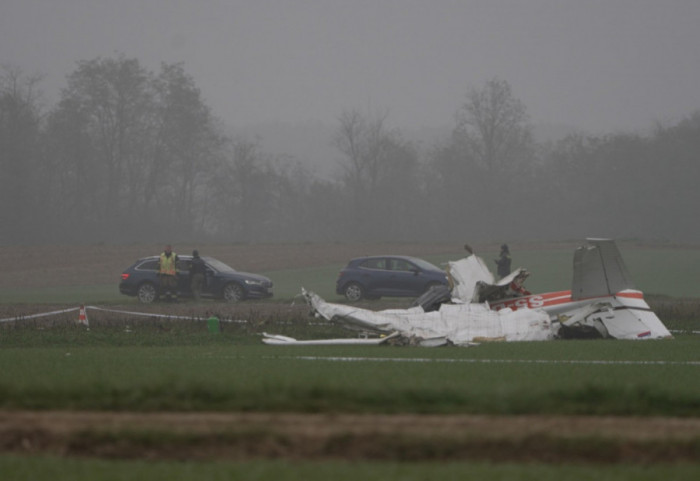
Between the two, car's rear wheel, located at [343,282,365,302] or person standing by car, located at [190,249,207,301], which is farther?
car's rear wheel, located at [343,282,365,302]

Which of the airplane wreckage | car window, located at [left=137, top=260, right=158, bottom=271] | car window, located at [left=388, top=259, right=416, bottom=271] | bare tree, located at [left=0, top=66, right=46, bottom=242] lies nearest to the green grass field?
the airplane wreckage

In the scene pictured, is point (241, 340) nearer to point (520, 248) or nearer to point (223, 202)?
point (520, 248)

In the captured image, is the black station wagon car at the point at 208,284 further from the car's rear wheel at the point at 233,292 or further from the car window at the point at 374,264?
the car window at the point at 374,264

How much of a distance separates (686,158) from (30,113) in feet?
216

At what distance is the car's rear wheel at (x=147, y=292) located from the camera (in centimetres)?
3256

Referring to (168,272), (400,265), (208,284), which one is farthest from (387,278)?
(168,272)

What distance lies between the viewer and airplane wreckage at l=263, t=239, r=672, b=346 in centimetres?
1758

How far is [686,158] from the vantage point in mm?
97938

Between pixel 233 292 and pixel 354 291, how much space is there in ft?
13.5

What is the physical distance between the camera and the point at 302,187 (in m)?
112

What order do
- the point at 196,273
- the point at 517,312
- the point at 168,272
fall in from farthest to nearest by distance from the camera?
the point at 196,273 < the point at 168,272 < the point at 517,312

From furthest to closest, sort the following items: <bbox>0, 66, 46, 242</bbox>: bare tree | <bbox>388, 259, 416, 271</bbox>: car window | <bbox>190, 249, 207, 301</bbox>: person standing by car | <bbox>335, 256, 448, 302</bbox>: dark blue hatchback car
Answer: <bbox>0, 66, 46, 242</bbox>: bare tree < <bbox>388, 259, 416, 271</bbox>: car window < <bbox>335, 256, 448, 302</bbox>: dark blue hatchback car < <bbox>190, 249, 207, 301</bbox>: person standing by car

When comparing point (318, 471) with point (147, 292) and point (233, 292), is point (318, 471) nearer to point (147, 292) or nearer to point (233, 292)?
point (233, 292)

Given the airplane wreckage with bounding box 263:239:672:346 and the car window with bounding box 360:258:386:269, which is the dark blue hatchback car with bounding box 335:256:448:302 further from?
the airplane wreckage with bounding box 263:239:672:346
